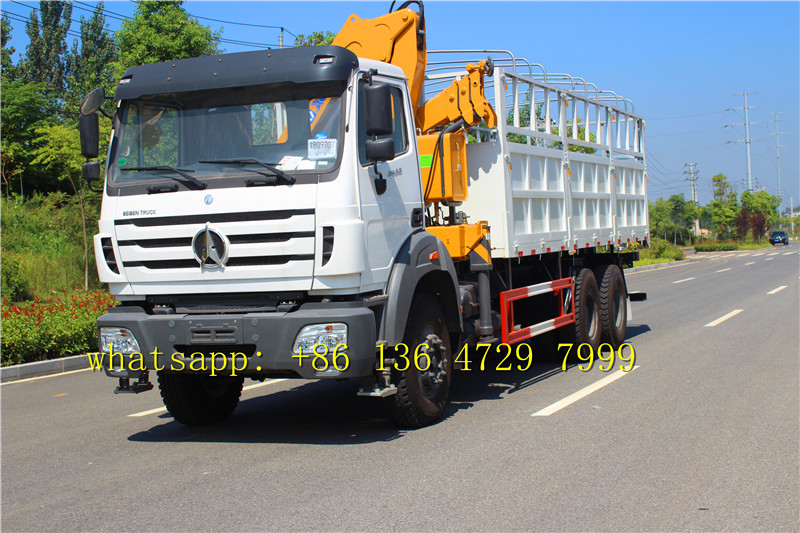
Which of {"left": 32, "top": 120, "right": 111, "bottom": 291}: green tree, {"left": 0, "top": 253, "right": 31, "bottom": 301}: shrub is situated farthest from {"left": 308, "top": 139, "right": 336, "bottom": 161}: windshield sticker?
{"left": 0, "top": 253, "right": 31, "bottom": 301}: shrub

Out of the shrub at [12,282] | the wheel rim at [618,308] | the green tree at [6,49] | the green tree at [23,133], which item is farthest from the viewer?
the green tree at [6,49]

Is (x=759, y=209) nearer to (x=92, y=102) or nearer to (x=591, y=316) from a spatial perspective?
(x=591, y=316)

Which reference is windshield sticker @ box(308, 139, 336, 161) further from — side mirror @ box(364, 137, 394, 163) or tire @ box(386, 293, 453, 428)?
tire @ box(386, 293, 453, 428)

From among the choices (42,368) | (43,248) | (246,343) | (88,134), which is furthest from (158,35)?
(246,343)

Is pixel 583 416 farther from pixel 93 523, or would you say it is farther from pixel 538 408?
pixel 93 523

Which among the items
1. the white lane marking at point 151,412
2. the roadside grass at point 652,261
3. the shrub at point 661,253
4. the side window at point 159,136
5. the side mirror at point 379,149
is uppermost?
the side window at point 159,136

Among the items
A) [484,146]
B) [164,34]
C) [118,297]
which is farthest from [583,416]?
[164,34]

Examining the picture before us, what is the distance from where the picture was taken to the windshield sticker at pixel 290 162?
19.2ft

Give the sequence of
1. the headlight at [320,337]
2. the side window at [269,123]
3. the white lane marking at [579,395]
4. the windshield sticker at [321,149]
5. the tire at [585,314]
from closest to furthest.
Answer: the headlight at [320,337]
the windshield sticker at [321,149]
the side window at [269,123]
the white lane marking at [579,395]
the tire at [585,314]

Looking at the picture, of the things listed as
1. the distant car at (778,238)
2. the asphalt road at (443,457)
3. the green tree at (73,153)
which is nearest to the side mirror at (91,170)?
the asphalt road at (443,457)

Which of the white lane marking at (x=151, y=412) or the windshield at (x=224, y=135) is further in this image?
the white lane marking at (x=151, y=412)

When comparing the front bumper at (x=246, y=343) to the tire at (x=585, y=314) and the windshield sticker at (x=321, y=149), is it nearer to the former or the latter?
the windshield sticker at (x=321, y=149)

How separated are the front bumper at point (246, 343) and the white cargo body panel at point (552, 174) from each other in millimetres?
2921

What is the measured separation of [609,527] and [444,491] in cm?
107
